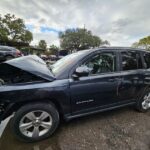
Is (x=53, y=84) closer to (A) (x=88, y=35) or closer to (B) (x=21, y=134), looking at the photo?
(B) (x=21, y=134)

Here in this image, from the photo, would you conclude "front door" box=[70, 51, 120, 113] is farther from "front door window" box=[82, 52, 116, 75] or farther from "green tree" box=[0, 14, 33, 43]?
"green tree" box=[0, 14, 33, 43]

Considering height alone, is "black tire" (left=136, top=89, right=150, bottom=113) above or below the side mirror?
below

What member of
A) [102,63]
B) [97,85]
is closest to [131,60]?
[102,63]

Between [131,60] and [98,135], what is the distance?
6.18 ft

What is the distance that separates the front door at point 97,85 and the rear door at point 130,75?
0.17 m

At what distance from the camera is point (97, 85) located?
2.98 meters

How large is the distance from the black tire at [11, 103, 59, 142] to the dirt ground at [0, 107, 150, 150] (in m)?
0.10

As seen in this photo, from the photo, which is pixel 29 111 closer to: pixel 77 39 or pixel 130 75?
pixel 130 75

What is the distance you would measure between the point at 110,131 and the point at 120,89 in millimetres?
908

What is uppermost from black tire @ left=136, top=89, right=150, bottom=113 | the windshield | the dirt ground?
the windshield

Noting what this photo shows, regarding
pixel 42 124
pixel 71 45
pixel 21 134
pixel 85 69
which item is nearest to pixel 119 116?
pixel 85 69

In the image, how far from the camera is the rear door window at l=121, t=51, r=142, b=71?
11.1 feet

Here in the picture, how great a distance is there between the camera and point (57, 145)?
258cm

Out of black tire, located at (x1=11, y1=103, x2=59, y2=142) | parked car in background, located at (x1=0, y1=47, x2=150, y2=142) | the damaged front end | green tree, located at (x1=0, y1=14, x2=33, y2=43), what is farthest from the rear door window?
green tree, located at (x1=0, y1=14, x2=33, y2=43)
